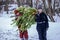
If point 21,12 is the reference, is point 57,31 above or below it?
below

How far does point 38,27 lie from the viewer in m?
8.49

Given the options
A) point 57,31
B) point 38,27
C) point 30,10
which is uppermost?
point 30,10

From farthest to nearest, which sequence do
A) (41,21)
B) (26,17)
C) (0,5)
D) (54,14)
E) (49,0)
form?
(0,5) < (54,14) < (49,0) < (26,17) < (41,21)

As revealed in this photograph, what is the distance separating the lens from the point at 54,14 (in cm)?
1902

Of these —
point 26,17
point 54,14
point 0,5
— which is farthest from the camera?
point 0,5

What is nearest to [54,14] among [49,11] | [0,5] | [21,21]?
[49,11]

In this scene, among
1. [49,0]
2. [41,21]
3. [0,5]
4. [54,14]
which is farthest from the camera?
[0,5]

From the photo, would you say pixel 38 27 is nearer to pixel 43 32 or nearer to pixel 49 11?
pixel 43 32

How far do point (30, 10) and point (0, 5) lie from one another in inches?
546

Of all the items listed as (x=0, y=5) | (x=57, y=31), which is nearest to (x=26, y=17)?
(x=57, y=31)

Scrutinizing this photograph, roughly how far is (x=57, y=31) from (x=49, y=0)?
5.88 metres

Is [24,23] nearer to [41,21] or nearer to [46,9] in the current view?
[41,21]

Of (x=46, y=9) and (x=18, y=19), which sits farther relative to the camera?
(x=46, y=9)

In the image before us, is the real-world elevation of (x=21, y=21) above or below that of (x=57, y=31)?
above
